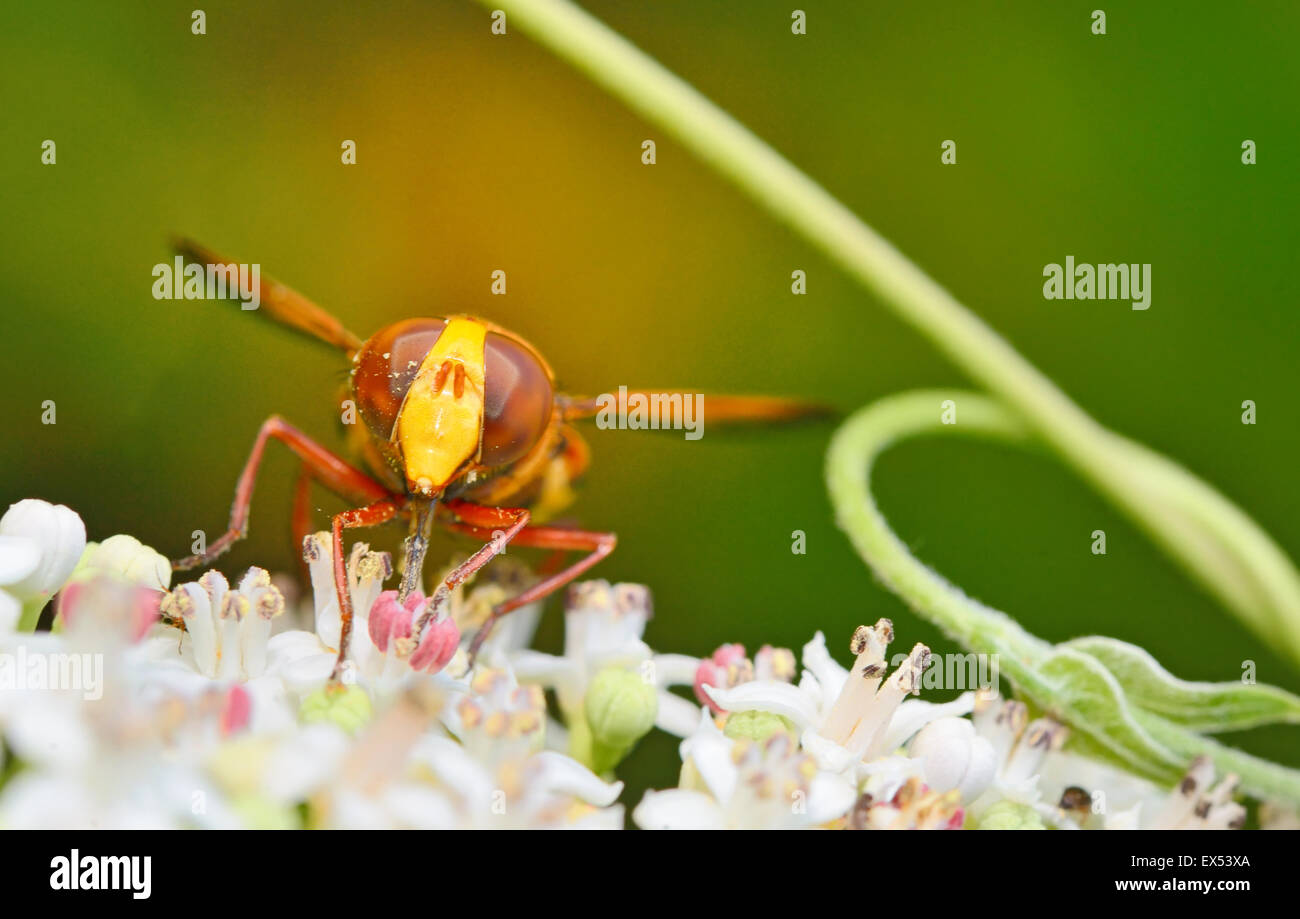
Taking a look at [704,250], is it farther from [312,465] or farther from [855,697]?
[855,697]

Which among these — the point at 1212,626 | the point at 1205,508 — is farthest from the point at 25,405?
the point at 1212,626

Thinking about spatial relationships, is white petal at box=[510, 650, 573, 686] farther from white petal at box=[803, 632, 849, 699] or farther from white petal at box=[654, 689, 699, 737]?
white petal at box=[803, 632, 849, 699]

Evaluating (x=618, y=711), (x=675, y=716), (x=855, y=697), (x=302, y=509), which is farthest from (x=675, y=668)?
(x=302, y=509)

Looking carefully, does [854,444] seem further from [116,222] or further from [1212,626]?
[116,222]

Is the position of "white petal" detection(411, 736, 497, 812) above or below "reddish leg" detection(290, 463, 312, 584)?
below

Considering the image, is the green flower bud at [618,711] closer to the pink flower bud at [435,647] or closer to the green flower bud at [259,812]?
the pink flower bud at [435,647]

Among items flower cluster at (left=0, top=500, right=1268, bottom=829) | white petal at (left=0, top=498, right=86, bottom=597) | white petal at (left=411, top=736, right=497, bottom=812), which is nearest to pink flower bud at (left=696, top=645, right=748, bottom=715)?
flower cluster at (left=0, top=500, right=1268, bottom=829)
